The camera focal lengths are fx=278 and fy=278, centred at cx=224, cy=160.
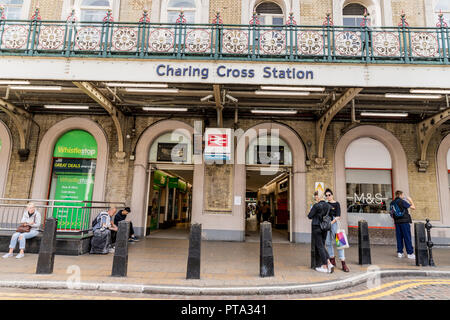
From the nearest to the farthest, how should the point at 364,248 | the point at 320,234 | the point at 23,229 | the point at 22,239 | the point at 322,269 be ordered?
the point at 322,269, the point at 320,234, the point at 364,248, the point at 22,239, the point at 23,229

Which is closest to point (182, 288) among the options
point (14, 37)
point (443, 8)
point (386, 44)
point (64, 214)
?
point (64, 214)

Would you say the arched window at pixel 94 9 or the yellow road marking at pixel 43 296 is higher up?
the arched window at pixel 94 9

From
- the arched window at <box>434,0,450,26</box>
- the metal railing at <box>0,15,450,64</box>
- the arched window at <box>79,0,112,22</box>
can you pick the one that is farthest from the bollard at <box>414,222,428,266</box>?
the arched window at <box>79,0,112,22</box>

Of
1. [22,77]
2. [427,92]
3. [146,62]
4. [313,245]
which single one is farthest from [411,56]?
[22,77]

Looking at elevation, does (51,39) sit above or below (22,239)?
above

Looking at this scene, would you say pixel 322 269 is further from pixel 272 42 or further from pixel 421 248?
pixel 272 42

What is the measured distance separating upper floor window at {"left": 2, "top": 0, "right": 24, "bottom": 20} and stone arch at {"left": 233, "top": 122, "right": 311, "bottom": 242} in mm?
10725

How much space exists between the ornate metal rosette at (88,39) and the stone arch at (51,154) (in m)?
3.97

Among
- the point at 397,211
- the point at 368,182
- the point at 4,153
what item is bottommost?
the point at 397,211

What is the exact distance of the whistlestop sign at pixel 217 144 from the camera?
10.8 m

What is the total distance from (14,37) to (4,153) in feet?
17.3

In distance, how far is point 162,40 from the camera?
27.9 feet

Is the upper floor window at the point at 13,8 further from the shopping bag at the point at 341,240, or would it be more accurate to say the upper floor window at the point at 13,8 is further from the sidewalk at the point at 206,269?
the shopping bag at the point at 341,240

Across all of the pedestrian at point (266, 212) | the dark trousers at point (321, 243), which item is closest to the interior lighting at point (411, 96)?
the dark trousers at point (321, 243)
